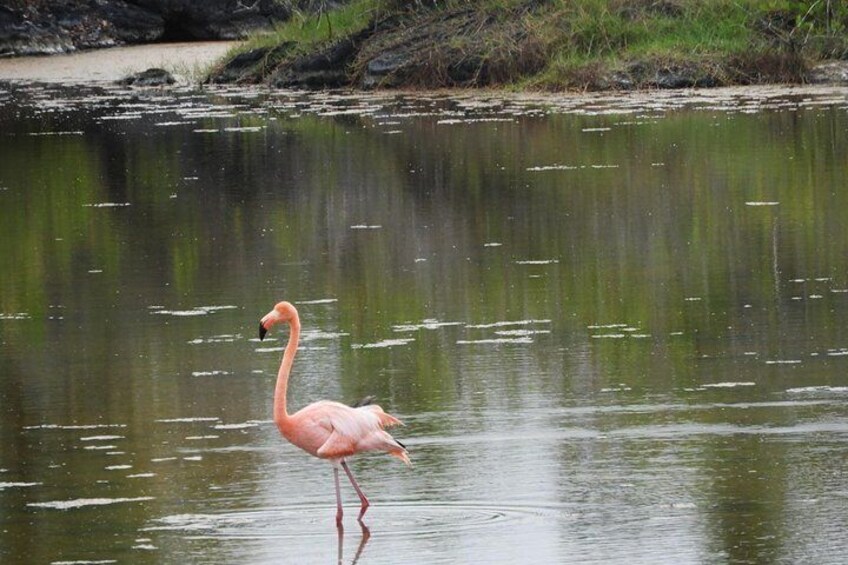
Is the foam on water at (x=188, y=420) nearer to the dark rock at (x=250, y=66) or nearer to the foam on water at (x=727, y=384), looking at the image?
the foam on water at (x=727, y=384)

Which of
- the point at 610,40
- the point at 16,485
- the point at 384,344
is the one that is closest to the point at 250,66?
the point at 610,40

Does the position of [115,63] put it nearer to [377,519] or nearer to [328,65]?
[328,65]

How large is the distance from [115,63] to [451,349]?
3076 centimetres

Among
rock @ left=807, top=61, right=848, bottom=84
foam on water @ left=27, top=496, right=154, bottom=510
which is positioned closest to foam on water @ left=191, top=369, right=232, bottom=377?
foam on water @ left=27, top=496, right=154, bottom=510

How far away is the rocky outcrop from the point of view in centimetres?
4253

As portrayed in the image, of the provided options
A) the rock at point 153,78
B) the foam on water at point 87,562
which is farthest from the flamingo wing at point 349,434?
the rock at point 153,78

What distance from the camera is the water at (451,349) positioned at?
727 cm

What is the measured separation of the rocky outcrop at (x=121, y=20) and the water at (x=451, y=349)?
21987 mm

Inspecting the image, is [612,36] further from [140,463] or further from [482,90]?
[140,463]

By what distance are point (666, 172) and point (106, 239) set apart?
5365mm

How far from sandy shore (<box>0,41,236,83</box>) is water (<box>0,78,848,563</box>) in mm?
16770

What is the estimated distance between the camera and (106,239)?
51.2 feet

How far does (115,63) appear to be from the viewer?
40.1m

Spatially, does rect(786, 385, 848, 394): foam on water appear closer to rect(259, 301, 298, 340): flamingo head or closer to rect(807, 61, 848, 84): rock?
rect(259, 301, 298, 340): flamingo head
